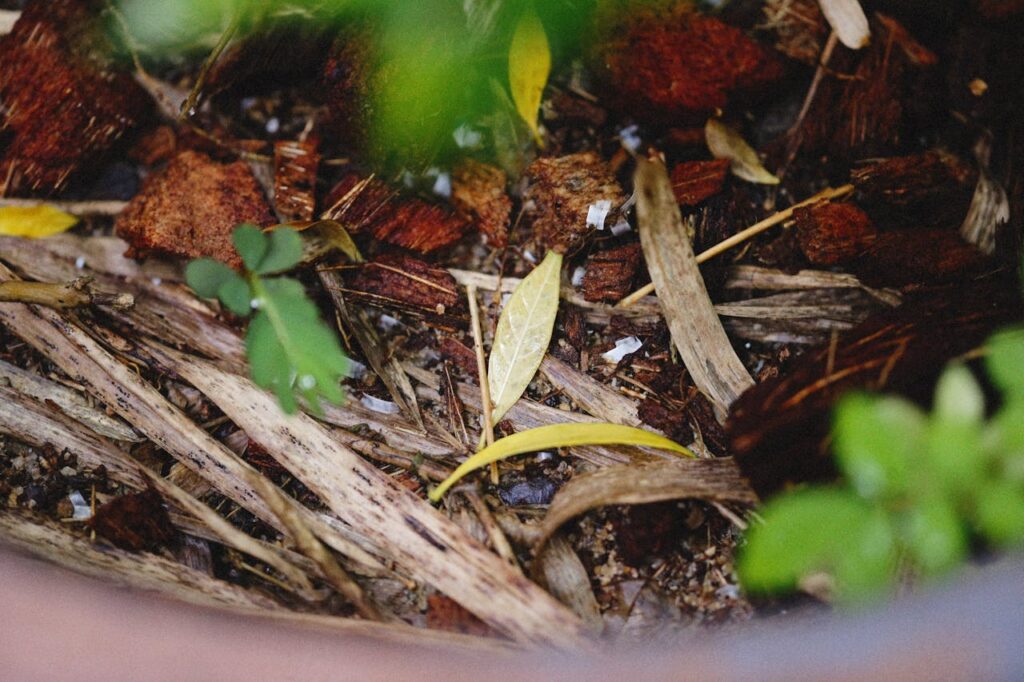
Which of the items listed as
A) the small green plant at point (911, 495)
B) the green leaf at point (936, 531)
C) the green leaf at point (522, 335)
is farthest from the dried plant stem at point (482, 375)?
the green leaf at point (936, 531)

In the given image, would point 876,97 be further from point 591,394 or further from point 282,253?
point 282,253

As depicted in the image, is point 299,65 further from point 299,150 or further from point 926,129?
point 926,129

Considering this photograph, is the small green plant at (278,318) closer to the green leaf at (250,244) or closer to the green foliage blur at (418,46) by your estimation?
the green leaf at (250,244)

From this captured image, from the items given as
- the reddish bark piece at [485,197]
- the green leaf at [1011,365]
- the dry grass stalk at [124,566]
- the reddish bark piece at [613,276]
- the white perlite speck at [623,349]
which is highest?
the reddish bark piece at [485,197]

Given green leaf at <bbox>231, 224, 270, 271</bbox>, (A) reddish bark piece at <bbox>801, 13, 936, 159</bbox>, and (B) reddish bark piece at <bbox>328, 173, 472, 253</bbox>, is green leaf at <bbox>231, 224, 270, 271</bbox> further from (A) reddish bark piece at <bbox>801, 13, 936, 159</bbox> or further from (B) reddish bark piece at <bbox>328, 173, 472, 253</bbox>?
(A) reddish bark piece at <bbox>801, 13, 936, 159</bbox>

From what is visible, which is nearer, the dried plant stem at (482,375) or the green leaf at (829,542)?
the green leaf at (829,542)

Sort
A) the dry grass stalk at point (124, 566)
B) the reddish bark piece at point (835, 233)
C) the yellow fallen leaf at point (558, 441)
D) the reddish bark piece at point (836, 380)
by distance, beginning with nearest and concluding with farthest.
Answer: the reddish bark piece at point (836, 380), the dry grass stalk at point (124, 566), the yellow fallen leaf at point (558, 441), the reddish bark piece at point (835, 233)

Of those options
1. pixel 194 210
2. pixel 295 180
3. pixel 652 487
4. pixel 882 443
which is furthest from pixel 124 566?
pixel 882 443
